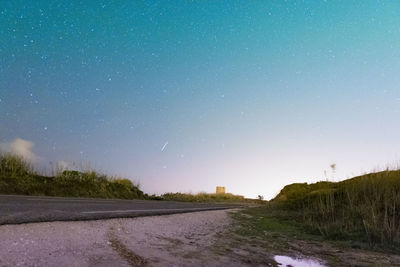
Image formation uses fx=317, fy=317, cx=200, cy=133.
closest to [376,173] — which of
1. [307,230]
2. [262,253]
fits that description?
[307,230]

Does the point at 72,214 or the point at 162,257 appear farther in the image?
the point at 72,214

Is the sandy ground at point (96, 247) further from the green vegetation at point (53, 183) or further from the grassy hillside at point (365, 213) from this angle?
the green vegetation at point (53, 183)

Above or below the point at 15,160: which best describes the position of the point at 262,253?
below

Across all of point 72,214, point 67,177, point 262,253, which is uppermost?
point 67,177

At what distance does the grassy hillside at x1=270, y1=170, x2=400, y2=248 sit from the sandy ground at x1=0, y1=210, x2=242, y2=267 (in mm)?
3240

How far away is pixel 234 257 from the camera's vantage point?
3.78m

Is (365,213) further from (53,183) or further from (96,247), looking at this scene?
(53,183)

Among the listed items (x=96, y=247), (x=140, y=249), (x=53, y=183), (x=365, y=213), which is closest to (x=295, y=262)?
(x=140, y=249)

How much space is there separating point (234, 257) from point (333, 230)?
3.93m

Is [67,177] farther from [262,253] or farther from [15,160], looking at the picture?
[262,253]

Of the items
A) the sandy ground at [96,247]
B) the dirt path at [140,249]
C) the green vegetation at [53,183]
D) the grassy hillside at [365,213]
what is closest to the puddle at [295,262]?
the dirt path at [140,249]

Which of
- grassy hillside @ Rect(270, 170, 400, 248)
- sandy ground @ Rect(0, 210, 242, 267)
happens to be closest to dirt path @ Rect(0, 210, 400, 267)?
sandy ground @ Rect(0, 210, 242, 267)

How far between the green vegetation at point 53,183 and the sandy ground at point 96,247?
938cm

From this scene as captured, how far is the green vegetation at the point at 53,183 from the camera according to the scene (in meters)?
12.5
